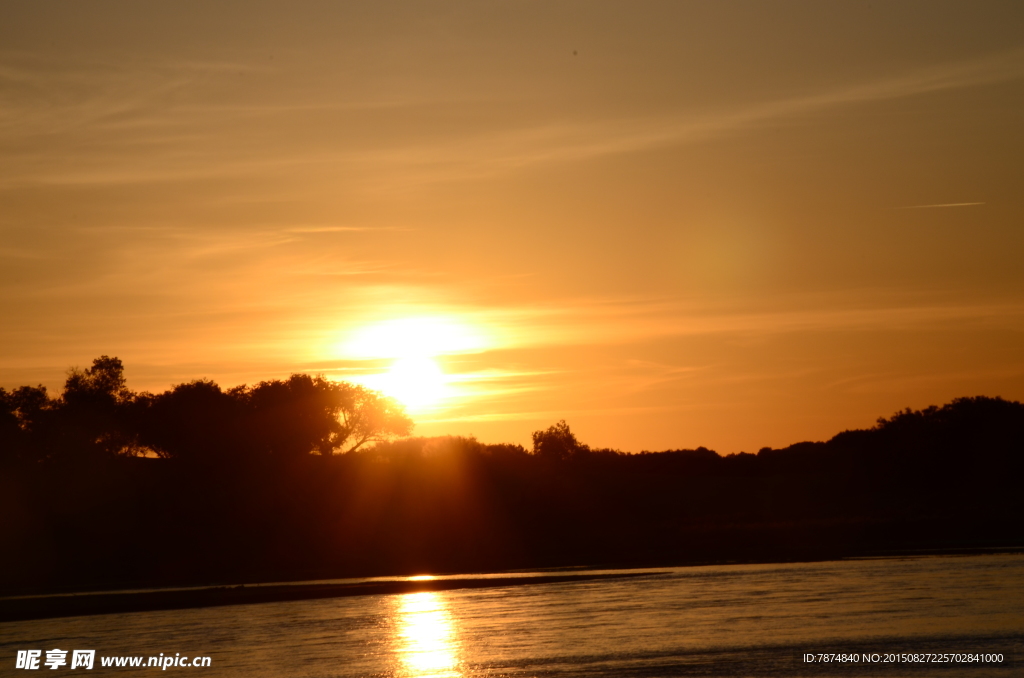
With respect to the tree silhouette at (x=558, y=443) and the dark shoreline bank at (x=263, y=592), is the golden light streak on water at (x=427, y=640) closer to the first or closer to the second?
the dark shoreline bank at (x=263, y=592)

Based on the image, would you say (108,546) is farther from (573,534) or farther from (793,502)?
(793,502)

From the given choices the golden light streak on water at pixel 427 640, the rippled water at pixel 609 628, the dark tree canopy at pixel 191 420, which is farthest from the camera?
the dark tree canopy at pixel 191 420

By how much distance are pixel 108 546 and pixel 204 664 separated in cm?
6704

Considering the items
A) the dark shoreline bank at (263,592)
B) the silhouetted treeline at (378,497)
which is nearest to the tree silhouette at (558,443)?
the silhouetted treeline at (378,497)

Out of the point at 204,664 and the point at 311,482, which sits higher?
the point at 311,482

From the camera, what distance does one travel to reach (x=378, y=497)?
109 meters

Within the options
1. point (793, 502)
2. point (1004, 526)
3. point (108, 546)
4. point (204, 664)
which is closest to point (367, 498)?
point (108, 546)

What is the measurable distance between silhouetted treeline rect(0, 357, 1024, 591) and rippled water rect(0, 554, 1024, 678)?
22.2 meters

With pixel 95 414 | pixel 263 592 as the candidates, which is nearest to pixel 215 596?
pixel 263 592

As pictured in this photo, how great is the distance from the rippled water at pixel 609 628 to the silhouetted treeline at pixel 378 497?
2220 centimetres

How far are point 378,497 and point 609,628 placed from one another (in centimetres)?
7123

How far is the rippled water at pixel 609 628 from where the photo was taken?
3325 centimetres

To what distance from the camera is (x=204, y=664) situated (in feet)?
120

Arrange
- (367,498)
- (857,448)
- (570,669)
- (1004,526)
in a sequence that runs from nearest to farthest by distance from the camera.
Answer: (570,669) < (1004,526) < (367,498) < (857,448)
